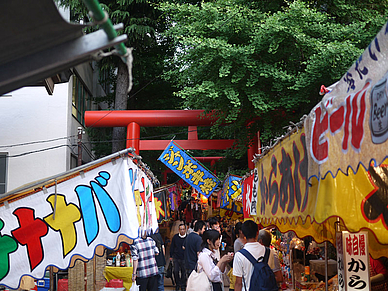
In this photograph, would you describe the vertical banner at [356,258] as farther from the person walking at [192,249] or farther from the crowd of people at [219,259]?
the person walking at [192,249]

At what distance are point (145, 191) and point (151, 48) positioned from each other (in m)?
16.0

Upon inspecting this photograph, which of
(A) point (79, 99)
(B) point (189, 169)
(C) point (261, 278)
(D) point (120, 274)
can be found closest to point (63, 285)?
(D) point (120, 274)

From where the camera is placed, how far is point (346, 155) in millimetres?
2828

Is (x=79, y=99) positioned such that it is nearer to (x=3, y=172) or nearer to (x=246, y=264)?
(x=3, y=172)

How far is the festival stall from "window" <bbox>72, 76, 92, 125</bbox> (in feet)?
46.5

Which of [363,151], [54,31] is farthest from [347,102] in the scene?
[54,31]

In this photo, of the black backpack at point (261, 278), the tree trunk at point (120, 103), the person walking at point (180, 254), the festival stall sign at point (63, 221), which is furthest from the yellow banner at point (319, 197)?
the tree trunk at point (120, 103)

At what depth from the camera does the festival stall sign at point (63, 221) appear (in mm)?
4660

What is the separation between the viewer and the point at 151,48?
21.8 meters

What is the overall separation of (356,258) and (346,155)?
2451 millimetres

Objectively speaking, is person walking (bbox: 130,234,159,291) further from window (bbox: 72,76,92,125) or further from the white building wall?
window (bbox: 72,76,92,125)

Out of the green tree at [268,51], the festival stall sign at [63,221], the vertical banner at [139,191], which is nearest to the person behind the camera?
the festival stall sign at [63,221]

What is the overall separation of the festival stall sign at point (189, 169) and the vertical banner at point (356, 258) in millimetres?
10506

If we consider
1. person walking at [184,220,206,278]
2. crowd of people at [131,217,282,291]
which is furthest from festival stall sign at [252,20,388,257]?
person walking at [184,220,206,278]
